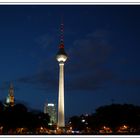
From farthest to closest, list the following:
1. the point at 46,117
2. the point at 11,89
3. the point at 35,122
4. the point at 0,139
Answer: the point at 11,89, the point at 46,117, the point at 35,122, the point at 0,139

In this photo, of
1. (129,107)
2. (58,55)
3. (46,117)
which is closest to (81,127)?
(46,117)

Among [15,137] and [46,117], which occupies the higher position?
[46,117]

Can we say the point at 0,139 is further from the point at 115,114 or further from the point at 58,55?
the point at 58,55

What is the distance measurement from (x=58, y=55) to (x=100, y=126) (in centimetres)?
1751

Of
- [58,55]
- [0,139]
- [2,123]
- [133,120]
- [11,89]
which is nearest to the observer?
[0,139]

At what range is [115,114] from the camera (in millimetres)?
27750

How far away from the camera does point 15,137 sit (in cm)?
443

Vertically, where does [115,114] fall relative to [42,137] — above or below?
above

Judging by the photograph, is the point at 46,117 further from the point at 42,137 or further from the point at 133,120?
the point at 42,137

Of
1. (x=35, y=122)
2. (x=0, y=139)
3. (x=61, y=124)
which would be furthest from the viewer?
(x=61, y=124)

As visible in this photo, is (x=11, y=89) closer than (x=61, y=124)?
No
